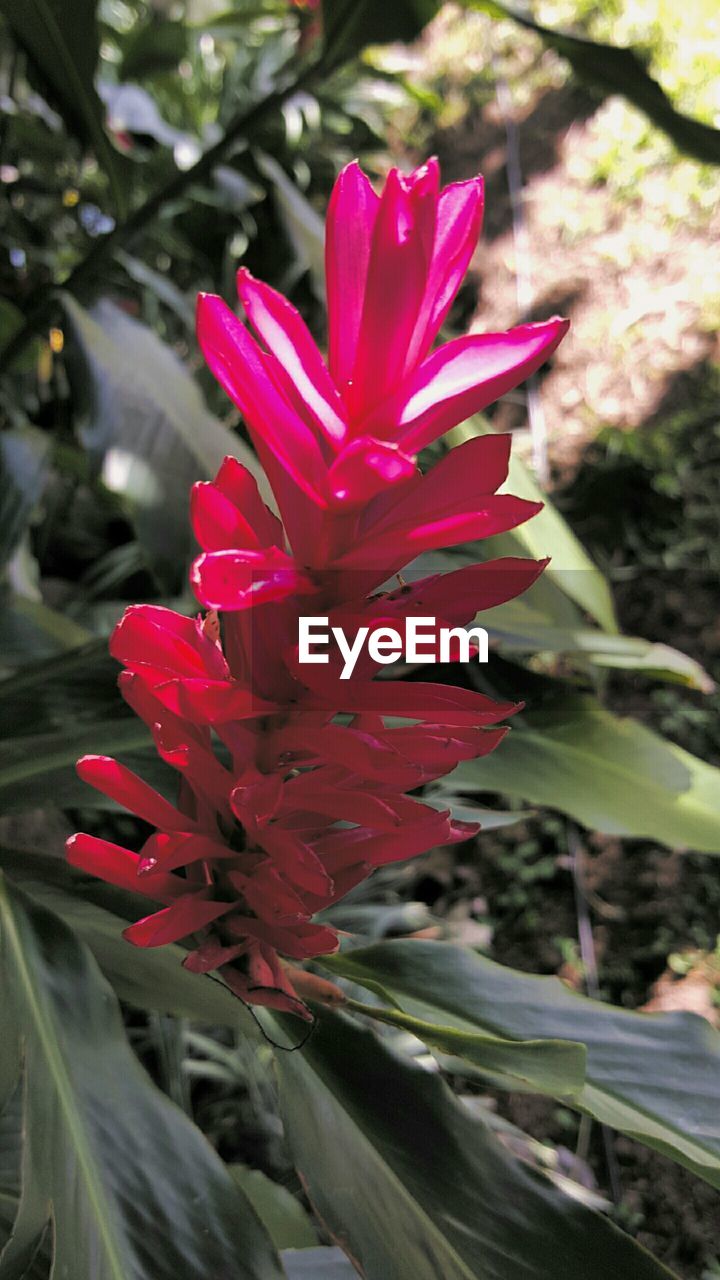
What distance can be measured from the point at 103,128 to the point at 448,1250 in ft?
3.49

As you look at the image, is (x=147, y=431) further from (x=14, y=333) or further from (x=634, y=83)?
(x=634, y=83)

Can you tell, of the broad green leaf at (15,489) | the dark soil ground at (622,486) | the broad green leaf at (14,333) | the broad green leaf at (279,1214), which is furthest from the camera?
the dark soil ground at (622,486)

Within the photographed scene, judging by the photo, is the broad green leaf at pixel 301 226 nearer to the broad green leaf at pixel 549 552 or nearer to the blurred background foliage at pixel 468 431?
the blurred background foliage at pixel 468 431

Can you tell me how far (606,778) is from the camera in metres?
0.81

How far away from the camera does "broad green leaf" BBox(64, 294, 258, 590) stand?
824 mm

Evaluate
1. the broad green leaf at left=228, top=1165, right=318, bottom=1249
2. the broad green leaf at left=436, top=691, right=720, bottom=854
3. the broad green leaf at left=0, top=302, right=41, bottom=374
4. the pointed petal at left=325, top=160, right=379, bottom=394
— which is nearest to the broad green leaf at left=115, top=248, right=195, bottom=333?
the broad green leaf at left=0, top=302, right=41, bottom=374

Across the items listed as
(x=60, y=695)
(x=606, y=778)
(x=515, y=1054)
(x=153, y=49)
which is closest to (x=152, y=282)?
(x=153, y=49)

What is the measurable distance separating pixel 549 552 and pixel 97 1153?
0.58 meters

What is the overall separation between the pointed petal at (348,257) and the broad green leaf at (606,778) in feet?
1.49

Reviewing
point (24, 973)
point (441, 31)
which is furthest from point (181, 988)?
point (441, 31)

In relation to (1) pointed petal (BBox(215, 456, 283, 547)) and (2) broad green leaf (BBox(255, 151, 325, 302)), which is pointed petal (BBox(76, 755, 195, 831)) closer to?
(1) pointed petal (BBox(215, 456, 283, 547))

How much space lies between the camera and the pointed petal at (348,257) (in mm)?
373

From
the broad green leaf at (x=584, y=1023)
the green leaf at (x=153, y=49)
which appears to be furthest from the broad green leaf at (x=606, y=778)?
the green leaf at (x=153, y=49)

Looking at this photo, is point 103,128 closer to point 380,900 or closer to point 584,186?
point 380,900
